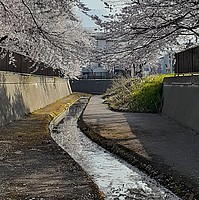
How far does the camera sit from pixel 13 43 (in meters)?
23.9

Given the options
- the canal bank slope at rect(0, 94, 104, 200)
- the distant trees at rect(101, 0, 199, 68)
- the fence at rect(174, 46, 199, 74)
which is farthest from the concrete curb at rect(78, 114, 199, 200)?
the fence at rect(174, 46, 199, 74)

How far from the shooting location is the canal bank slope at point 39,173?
8.02 meters

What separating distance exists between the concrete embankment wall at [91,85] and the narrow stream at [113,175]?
5666 centimetres

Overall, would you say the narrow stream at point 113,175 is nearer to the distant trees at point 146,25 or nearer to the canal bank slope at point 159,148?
the canal bank slope at point 159,148

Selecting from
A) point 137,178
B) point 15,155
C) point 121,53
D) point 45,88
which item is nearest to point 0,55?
point 121,53

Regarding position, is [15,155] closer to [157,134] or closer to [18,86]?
[157,134]

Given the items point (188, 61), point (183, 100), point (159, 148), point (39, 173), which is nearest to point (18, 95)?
point (183, 100)

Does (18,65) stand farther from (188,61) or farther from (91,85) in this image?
(91,85)

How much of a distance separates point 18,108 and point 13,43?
3458 mm

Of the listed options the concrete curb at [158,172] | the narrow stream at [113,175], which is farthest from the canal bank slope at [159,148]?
the narrow stream at [113,175]

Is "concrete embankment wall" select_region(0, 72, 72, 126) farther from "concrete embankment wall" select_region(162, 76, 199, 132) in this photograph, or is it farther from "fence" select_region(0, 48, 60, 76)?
"concrete embankment wall" select_region(162, 76, 199, 132)

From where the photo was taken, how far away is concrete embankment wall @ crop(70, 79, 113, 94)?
73812 millimetres

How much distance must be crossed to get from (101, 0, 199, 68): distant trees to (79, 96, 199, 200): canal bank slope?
2743 millimetres

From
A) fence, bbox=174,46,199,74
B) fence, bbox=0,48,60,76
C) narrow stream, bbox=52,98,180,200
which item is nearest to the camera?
Answer: narrow stream, bbox=52,98,180,200
